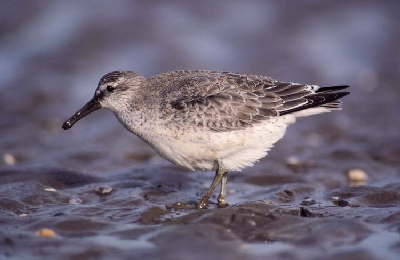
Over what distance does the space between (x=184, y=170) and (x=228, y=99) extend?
2272 mm

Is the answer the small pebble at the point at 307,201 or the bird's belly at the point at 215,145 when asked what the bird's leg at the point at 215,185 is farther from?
the small pebble at the point at 307,201

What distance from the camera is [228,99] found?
752cm

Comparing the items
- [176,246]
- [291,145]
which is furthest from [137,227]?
[291,145]

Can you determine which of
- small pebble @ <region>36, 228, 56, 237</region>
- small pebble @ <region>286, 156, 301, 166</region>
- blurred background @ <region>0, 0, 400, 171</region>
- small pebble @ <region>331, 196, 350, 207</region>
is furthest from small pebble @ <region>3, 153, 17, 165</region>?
small pebble @ <region>331, 196, 350, 207</region>

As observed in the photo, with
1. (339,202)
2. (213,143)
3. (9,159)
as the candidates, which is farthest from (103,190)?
(339,202)

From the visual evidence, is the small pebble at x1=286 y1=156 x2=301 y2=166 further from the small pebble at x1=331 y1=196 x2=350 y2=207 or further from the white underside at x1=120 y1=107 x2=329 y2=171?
the white underside at x1=120 y1=107 x2=329 y2=171

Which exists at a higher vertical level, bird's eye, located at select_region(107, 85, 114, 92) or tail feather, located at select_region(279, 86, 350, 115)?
tail feather, located at select_region(279, 86, 350, 115)

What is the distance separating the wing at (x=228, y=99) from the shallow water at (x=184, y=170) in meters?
1.12

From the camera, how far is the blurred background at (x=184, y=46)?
13.2 meters

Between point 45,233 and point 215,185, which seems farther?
point 215,185

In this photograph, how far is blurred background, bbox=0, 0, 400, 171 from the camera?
43.2 feet

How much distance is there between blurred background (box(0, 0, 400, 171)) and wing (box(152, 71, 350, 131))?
14.2 feet

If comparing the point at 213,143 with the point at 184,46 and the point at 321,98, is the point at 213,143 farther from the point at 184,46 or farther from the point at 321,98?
the point at 184,46

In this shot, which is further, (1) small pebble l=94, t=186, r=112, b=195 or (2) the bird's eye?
(1) small pebble l=94, t=186, r=112, b=195
